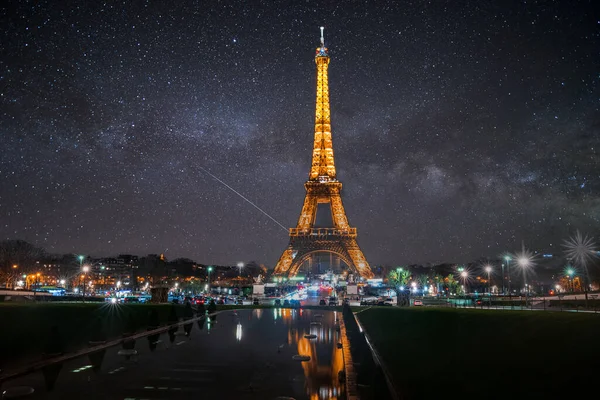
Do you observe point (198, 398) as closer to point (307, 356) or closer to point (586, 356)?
point (307, 356)

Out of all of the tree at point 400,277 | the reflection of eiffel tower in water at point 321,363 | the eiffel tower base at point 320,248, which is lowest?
the reflection of eiffel tower in water at point 321,363

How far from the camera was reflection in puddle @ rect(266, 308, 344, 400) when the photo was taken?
13.6 m

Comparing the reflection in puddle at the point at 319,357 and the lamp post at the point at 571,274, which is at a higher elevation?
the lamp post at the point at 571,274

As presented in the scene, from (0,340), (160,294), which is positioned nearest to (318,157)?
(160,294)

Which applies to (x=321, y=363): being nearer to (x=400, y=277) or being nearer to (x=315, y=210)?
(x=400, y=277)

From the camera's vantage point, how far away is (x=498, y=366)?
43.4 ft

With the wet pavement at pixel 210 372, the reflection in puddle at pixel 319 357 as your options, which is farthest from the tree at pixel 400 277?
the wet pavement at pixel 210 372

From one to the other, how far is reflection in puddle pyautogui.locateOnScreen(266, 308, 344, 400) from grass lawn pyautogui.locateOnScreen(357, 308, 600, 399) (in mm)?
2101

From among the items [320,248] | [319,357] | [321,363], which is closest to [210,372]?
[321,363]

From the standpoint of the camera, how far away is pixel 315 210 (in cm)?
9694

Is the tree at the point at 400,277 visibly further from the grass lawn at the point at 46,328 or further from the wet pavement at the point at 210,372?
the wet pavement at the point at 210,372

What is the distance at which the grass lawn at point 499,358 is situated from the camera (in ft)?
36.0

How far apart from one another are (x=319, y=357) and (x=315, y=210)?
A: 255ft

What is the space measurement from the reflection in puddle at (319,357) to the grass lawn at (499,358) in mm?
2101
